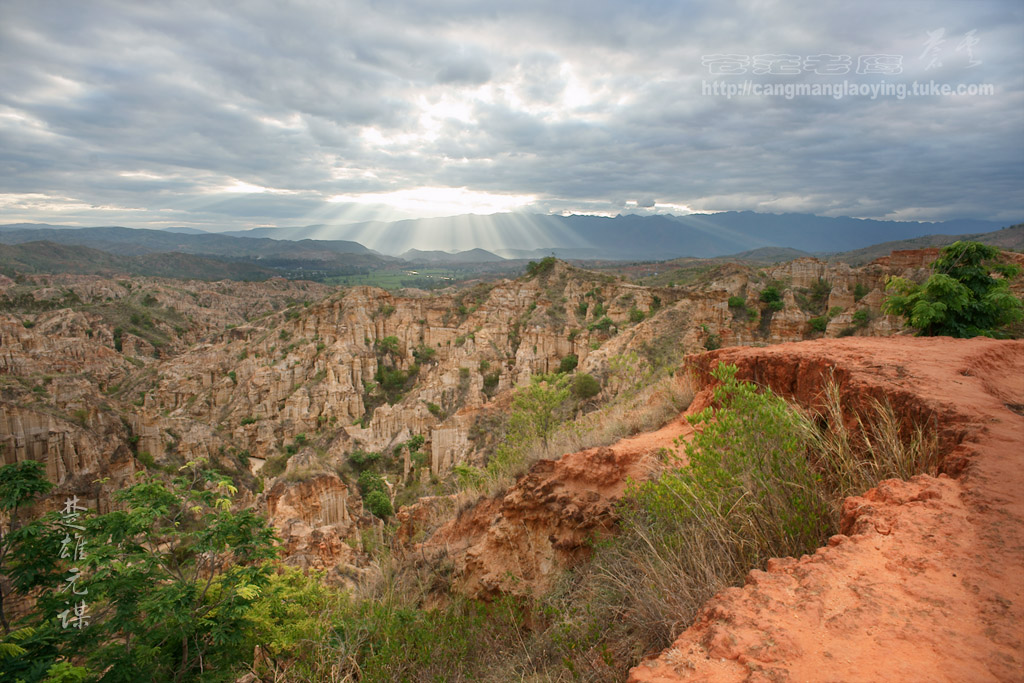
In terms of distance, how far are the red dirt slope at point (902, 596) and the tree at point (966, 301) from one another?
22.9 ft

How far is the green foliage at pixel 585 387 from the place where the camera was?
19922 millimetres

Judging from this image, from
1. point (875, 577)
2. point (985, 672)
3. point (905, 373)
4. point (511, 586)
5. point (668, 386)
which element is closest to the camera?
point (985, 672)

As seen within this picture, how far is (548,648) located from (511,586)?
1.88 metres

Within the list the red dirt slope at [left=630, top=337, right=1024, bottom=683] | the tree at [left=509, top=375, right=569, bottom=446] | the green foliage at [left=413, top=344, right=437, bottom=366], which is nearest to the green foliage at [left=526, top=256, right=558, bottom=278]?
the green foliage at [left=413, top=344, right=437, bottom=366]

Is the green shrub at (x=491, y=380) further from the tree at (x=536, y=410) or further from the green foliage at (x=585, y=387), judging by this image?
the tree at (x=536, y=410)

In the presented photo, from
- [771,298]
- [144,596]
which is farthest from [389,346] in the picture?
[144,596]

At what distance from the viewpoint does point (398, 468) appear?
86.7 feet

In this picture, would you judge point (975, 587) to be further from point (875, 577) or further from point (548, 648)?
point (548, 648)

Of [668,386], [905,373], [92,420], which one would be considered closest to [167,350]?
[92,420]

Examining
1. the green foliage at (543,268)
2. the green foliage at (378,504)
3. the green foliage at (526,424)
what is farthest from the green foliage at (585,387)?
the green foliage at (543,268)

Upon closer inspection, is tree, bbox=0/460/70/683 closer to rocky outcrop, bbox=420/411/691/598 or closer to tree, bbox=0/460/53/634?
tree, bbox=0/460/53/634

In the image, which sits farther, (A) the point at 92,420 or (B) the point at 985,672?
(A) the point at 92,420

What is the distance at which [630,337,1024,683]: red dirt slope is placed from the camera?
77.3 inches

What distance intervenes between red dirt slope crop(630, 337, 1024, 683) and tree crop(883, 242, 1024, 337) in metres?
6.97
